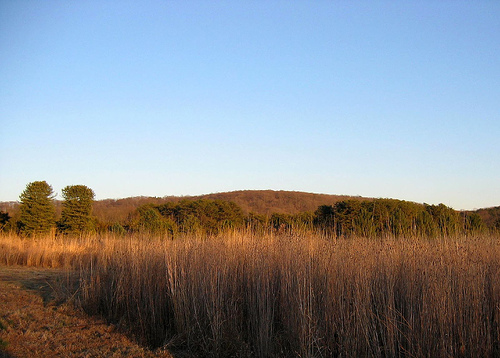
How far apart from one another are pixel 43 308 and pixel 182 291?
2.88 meters

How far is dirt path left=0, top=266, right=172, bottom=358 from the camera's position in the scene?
488cm

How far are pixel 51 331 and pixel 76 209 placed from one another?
1348 centimetres

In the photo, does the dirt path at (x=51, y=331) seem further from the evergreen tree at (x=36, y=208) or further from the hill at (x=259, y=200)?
the hill at (x=259, y=200)

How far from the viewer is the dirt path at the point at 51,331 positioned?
488 centimetres

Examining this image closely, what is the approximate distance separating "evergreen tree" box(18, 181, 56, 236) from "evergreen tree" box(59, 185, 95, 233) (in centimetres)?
70

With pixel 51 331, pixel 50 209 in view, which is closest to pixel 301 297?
pixel 51 331

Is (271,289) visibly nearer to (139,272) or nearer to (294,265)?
(294,265)

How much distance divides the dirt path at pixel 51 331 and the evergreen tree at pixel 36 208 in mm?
10680

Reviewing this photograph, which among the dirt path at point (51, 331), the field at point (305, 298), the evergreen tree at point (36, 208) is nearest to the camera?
the field at point (305, 298)

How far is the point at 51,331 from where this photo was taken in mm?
5637

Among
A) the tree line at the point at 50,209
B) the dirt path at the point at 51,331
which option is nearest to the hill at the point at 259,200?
the tree line at the point at 50,209

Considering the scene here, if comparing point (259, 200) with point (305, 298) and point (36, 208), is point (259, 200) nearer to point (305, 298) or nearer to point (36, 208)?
point (36, 208)

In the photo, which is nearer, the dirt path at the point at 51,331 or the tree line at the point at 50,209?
the dirt path at the point at 51,331

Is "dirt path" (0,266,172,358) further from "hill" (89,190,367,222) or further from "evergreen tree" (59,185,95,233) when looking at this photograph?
"hill" (89,190,367,222)
